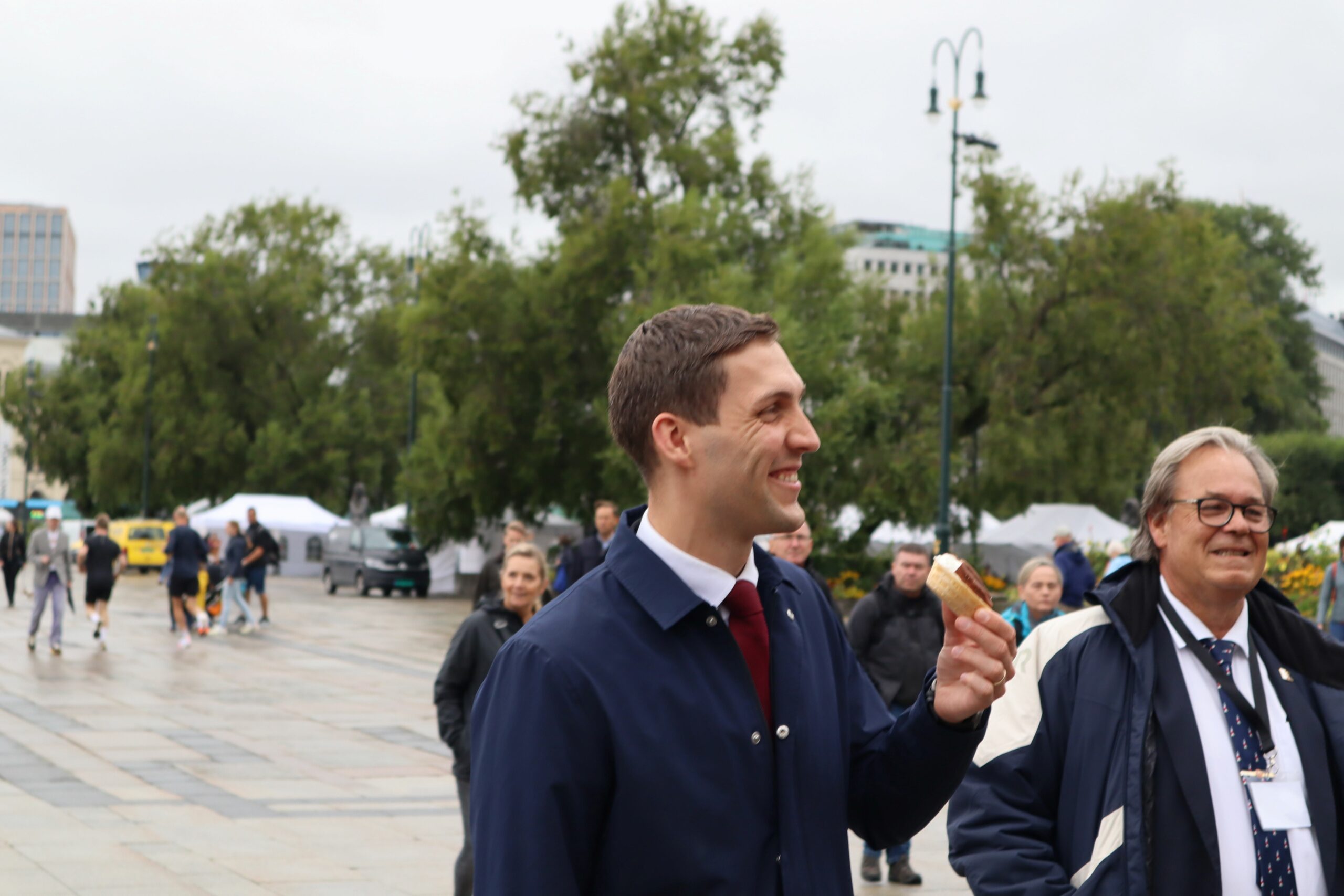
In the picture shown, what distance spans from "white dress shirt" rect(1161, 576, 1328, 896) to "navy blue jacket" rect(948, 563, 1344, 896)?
2 cm

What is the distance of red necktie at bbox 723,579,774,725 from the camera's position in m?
2.28

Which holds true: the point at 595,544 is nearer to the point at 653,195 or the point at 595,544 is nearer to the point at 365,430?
the point at 653,195

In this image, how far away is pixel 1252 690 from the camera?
334 centimetres

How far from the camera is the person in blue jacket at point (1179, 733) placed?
3150mm

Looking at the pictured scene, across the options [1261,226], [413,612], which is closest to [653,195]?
[413,612]

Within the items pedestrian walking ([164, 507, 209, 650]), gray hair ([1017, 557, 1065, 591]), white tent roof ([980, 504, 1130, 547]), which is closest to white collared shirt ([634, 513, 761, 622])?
gray hair ([1017, 557, 1065, 591])

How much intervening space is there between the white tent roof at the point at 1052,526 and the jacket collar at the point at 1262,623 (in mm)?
31892

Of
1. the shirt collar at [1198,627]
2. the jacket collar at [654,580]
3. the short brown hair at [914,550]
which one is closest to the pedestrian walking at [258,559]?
the short brown hair at [914,550]

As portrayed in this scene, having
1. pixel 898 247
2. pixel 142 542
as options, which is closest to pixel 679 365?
pixel 142 542

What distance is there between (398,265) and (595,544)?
165 feet

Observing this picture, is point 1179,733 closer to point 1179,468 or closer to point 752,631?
point 1179,468

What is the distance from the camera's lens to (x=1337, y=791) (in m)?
3.29

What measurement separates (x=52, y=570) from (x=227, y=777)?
409 inches

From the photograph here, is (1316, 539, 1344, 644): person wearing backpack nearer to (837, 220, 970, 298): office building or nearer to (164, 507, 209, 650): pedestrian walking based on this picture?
(164, 507, 209, 650): pedestrian walking
